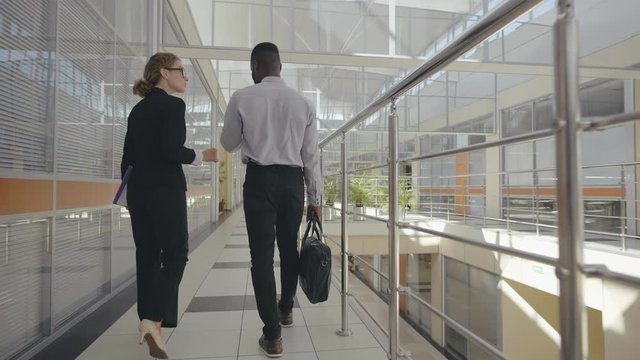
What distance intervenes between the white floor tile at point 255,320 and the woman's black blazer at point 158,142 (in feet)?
2.43

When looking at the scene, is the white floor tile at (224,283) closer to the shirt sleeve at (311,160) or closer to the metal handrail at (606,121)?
the shirt sleeve at (311,160)

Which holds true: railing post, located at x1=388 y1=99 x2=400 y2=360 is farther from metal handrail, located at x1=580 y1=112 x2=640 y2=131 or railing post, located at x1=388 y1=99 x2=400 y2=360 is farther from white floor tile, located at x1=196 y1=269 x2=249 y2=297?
white floor tile, located at x1=196 y1=269 x2=249 y2=297

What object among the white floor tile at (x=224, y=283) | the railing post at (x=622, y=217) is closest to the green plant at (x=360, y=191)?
the railing post at (x=622, y=217)

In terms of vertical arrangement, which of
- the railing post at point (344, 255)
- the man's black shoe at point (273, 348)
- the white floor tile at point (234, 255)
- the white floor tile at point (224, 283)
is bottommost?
the white floor tile at point (234, 255)

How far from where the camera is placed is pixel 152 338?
1.36m

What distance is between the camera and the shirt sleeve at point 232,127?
143cm

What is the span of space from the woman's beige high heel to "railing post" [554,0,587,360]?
124cm

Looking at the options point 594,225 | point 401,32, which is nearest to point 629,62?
point 594,225

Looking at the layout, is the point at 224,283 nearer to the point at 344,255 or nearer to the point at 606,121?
the point at 344,255

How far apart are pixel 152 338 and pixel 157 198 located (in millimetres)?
471

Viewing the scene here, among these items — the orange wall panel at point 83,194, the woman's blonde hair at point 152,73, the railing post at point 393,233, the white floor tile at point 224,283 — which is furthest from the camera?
the white floor tile at point 224,283

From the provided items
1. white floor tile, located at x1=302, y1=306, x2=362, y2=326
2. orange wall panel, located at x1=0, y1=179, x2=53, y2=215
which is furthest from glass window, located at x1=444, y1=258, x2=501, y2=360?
orange wall panel, located at x1=0, y1=179, x2=53, y2=215

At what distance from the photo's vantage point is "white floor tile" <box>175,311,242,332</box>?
5.68 ft

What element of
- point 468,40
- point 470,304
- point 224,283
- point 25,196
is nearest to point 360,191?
point 470,304
